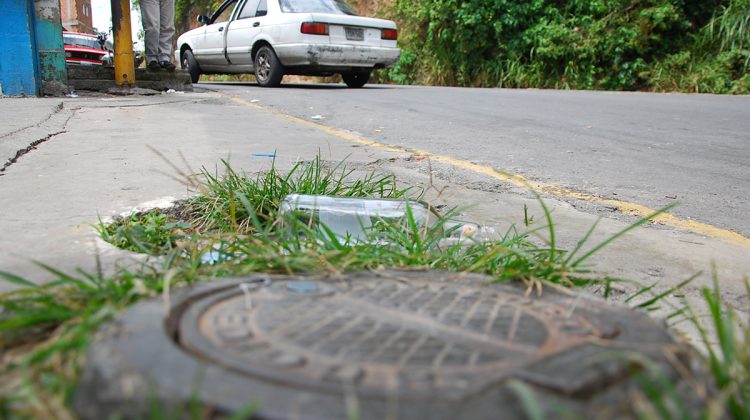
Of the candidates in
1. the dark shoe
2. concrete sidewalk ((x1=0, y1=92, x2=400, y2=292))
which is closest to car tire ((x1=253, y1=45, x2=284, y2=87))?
the dark shoe

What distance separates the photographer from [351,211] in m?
2.17

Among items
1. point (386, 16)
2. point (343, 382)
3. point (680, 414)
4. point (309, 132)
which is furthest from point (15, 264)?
point (386, 16)

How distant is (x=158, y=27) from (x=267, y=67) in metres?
2.96

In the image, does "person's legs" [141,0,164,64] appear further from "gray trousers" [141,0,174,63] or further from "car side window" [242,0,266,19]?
"car side window" [242,0,266,19]

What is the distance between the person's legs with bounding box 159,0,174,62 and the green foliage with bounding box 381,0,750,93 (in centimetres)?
806

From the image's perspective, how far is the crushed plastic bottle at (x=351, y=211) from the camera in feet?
6.68

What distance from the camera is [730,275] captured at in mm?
1871

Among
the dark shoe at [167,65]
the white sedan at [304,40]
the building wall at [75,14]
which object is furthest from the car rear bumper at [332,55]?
the building wall at [75,14]

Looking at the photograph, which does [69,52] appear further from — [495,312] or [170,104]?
[495,312]

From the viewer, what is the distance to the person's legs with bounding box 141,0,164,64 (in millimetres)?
7418

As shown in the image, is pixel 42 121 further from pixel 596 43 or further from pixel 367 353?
pixel 596 43

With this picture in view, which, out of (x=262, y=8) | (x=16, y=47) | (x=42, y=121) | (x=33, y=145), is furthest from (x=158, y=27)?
(x=33, y=145)

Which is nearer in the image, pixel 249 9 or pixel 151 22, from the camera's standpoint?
pixel 151 22

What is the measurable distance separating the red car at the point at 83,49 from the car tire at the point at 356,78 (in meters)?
6.04
